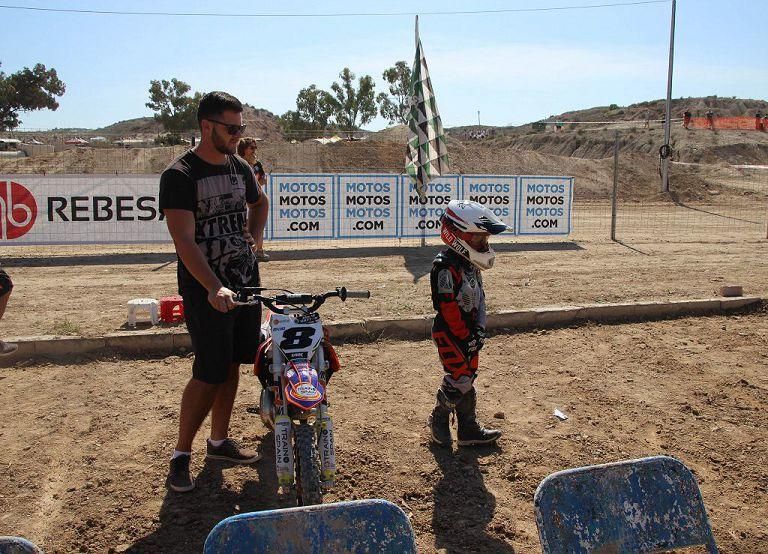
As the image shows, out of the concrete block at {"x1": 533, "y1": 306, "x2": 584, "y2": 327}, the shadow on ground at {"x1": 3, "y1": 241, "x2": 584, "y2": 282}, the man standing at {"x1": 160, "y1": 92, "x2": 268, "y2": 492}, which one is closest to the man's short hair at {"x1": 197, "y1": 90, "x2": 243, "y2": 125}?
the man standing at {"x1": 160, "y1": 92, "x2": 268, "y2": 492}

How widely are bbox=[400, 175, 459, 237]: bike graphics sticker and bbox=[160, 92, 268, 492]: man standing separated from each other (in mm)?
9641

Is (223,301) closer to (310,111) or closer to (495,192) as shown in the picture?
(495,192)

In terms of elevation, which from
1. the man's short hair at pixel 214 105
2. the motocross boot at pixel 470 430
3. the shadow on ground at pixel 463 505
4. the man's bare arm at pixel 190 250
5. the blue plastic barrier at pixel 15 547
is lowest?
the shadow on ground at pixel 463 505

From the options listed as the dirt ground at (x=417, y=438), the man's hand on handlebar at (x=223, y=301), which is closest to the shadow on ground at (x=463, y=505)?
the dirt ground at (x=417, y=438)

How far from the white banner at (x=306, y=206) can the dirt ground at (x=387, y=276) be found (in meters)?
0.44

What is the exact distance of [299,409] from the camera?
3.34 m

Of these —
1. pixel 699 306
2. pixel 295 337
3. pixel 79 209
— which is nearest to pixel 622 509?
pixel 295 337

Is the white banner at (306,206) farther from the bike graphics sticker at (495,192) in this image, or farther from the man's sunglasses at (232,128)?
the man's sunglasses at (232,128)

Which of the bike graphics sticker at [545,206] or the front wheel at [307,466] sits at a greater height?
the bike graphics sticker at [545,206]

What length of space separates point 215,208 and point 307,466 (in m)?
1.54

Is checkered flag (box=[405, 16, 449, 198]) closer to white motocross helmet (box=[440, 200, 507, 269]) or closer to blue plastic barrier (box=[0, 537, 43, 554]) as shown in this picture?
white motocross helmet (box=[440, 200, 507, 269])

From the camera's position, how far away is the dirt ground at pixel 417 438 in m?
3.69

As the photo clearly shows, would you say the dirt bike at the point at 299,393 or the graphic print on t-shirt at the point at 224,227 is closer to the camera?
the dirt bike at the point at 299,393

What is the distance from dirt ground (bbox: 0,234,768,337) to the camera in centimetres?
781
